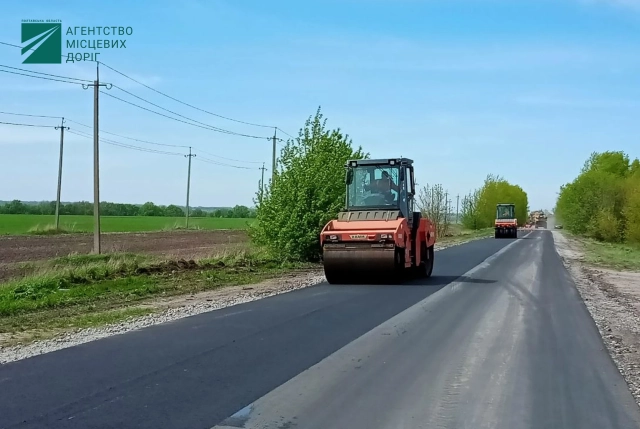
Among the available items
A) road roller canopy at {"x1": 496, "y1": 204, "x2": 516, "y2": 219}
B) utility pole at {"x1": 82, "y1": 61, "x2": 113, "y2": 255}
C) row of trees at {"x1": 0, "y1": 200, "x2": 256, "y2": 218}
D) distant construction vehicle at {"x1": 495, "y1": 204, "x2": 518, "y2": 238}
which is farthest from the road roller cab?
row of trees at {"x1": 0, "y1": 200, "x2": 256, "y2": 218}

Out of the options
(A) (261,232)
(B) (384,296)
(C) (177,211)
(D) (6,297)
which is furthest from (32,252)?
(C) (177,211)

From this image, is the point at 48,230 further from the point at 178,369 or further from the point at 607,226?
the point at 178,369

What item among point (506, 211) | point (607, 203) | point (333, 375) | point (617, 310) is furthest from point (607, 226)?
point (333, 375)

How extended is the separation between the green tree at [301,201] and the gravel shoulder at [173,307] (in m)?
4.16

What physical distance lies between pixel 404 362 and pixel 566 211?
79.2 m

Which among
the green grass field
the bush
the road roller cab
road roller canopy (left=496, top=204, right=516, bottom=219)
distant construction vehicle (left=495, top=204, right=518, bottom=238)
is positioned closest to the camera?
the road roller cab

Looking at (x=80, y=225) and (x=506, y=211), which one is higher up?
(x=506, y=211)

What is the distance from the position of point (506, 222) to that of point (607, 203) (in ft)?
40.8

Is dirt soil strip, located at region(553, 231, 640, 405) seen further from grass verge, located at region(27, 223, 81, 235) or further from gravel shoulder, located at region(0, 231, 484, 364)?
grass verge, located at region(27, 223, 81, 235)

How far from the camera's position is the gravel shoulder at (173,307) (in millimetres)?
9195

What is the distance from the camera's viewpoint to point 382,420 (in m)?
6.13

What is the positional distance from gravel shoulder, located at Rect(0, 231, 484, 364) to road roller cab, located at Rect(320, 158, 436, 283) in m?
1.37

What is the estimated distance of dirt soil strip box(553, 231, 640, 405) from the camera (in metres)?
8.94

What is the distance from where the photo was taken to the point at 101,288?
16.5 m
